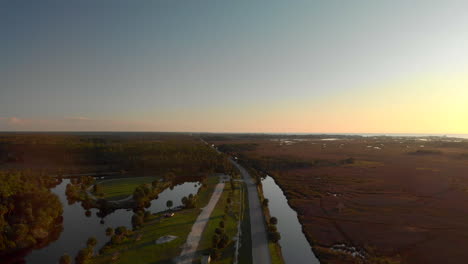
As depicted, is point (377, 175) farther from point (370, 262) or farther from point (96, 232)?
point (96, 232)

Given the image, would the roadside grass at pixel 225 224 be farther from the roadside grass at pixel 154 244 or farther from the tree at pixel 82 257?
the tree at pixel 82 257

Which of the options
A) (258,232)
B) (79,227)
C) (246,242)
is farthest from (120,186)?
(246,242)

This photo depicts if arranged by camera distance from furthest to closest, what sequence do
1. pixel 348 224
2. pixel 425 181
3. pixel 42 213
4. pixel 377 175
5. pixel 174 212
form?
pixel 377 175 < pixel 425 181 < pixel 174 212 < pixel 348 224 < pixel 42 213

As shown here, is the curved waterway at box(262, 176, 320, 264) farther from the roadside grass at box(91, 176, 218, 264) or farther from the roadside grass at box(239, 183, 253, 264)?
the roadside grass at box(91, 176, 218, 264)

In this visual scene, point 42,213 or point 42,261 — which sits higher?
point 42,213

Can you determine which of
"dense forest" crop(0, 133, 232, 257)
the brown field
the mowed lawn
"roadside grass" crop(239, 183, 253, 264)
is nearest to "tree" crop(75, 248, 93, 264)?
"dense forest" crop(0, 133, 232, 257)

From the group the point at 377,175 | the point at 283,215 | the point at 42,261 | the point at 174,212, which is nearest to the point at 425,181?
the point at 377,175
